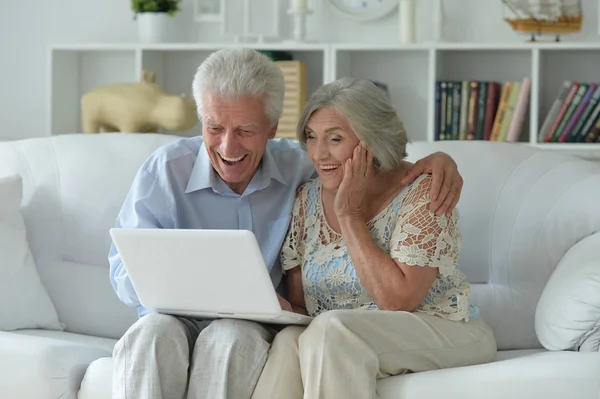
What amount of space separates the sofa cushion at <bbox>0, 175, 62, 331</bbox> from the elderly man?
1.52 feet

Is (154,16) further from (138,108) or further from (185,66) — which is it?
(138,108)

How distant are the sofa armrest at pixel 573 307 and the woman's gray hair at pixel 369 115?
0.48 metres

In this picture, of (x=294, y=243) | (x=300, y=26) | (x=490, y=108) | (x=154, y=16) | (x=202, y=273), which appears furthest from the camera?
(x=154, y=16)

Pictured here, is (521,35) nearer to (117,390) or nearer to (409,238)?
(409,238)

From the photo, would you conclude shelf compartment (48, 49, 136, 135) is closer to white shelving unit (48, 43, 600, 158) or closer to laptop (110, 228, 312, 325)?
white shelving unit (48, 43, 600, 158)

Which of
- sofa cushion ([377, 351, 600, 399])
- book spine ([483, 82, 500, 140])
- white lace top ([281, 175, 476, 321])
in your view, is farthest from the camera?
book spine ([483, 82, 500, 140])

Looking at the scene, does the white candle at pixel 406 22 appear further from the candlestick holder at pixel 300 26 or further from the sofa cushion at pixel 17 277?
the sofa cushion at pixel 17 277

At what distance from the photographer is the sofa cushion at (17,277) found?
106 inches

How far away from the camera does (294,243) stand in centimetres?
235

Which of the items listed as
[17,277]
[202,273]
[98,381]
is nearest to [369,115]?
[202,273]

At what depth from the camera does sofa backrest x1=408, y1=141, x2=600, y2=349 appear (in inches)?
100

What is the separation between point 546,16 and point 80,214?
1.87 metres

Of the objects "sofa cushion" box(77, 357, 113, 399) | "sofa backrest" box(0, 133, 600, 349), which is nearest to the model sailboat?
"sofa backrest" box(0, 133, 600, 349)

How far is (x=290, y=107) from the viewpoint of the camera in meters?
3.84
